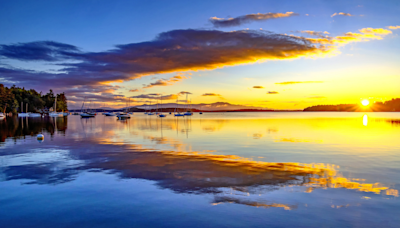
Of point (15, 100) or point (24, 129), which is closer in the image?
point (24, 129)

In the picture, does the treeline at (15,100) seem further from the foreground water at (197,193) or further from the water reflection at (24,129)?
the foreground water at (197,193)

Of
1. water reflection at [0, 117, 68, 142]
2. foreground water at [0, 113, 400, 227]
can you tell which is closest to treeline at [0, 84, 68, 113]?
water reflection at [0, 117, 68, 142]

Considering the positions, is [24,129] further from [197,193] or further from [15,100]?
[15,100]

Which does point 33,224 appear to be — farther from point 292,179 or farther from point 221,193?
point 292,179

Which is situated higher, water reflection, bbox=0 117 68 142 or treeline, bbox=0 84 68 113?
treeline, bbox=0 84 68 113

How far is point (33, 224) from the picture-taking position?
9.05 metres

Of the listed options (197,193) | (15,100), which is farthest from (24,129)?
(15,100)

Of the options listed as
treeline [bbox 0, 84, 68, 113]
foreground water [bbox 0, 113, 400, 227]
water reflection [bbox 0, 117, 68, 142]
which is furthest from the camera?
treeline [bbox 0, 84, 68, 113]

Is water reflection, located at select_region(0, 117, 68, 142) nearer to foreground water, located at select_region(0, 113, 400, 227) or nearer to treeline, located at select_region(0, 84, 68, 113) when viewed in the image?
foreground water, located at select_region(0, 113, 400, 227)

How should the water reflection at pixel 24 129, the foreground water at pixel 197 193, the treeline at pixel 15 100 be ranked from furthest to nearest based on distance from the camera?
the treeline at pixel 15 100 → the water reflection at pixel 24 129 → the foreground water at pixel 197 193

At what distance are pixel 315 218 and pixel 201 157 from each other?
1350 centimetres

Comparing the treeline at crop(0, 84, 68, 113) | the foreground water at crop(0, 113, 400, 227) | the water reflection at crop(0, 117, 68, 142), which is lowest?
the foreground water at crop(0, 113, 400, 227)

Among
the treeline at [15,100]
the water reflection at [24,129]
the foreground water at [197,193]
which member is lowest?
the foreground water at [197,193]

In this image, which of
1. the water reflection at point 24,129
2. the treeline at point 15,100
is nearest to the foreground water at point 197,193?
the water reflection at point 24,129
